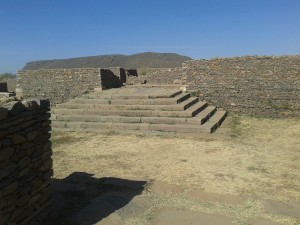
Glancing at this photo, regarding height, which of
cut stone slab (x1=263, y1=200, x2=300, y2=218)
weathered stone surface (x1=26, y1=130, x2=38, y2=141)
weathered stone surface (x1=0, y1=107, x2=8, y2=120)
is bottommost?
cut stone slab (x1=263, y1=200, x2=300, y2=218)

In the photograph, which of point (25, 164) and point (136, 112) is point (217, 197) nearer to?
point (25, 164)

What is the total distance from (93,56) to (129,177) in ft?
212

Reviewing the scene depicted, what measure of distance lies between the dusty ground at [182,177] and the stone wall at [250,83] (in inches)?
95.3

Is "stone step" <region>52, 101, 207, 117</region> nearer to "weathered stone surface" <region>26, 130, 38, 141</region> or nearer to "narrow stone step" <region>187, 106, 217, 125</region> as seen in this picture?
"narrow stone step" <region>187, 106, 217, 125</region>

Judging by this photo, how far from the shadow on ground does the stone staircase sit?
189 inches

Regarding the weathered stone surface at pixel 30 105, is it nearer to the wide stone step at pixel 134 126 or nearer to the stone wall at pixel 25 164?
the stone wall at pixel 25 164

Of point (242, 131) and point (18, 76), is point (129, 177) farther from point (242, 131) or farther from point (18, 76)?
point (18, 76)

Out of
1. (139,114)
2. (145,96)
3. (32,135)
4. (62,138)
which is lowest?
(62,138)

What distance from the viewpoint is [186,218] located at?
16.7 feet

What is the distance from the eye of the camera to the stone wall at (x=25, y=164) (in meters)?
4.10

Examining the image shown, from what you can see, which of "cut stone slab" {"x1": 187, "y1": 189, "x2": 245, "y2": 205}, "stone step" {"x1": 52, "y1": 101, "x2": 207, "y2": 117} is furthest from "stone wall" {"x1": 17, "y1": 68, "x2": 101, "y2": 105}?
"cut stone slab" {"x1": 187, "y1": 189, "x2": 245, "y2": 205}

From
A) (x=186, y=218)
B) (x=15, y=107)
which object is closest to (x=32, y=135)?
(x=15, y=107)

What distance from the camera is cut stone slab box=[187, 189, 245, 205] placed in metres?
5.72

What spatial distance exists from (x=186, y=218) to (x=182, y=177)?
1985mm
